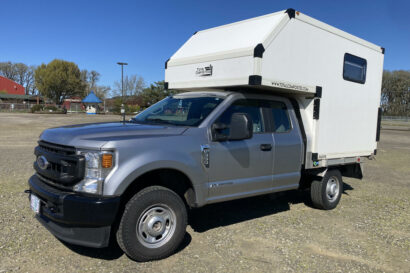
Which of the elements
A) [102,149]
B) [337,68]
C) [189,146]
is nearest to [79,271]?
[102,149]

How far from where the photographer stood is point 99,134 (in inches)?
139

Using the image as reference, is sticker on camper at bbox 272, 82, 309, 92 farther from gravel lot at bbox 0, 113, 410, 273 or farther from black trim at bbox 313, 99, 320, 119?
gravel lot at bbox 0, 113, 410, 273

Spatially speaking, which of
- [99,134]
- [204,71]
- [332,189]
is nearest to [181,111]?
[204,71]

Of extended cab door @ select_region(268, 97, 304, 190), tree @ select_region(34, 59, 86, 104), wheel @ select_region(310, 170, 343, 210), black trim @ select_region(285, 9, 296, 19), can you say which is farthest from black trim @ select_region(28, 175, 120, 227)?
tree @ select_region(34, 59, 86, 104)

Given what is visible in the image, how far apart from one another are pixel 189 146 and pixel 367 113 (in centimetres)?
425

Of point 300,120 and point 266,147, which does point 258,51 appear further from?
point 300,120

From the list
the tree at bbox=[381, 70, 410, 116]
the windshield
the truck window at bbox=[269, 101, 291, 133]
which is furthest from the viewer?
the tree at bbox=[381, 70, 410, 116]

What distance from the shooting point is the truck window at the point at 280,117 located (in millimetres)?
5020

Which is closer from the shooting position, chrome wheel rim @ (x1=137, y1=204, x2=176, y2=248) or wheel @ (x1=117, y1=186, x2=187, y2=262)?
wheel @ (x1=117, y1=186, x2=187, y2=262)

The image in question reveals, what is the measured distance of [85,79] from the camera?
82125 mm

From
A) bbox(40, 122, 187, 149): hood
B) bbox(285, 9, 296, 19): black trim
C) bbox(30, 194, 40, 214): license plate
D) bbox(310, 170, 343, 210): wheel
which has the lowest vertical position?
bbox(310, 170, 343, 210): wheel

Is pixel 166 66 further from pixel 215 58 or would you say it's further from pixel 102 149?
pixel 102 149

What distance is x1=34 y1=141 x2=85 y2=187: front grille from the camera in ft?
10.8

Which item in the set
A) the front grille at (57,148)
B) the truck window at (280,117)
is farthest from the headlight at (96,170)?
the truck window at (280,117)
